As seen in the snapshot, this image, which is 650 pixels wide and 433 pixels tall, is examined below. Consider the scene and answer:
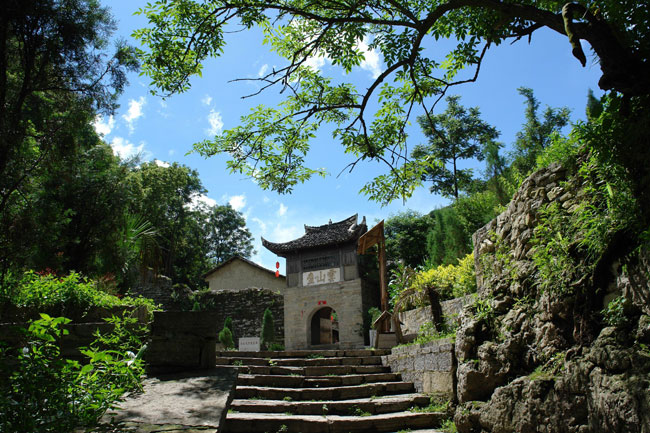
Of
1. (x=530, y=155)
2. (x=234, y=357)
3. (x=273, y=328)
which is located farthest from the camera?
(x=530, y=155)

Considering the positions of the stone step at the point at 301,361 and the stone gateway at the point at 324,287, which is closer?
the stone step at the point at 301,361

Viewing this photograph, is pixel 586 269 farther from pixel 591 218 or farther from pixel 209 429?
pixel 209 429

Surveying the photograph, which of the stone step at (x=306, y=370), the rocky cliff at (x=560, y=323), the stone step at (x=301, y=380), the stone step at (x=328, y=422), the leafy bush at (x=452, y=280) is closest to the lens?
the rocky cliff at (x=560, y=323)

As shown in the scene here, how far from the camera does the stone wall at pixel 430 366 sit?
480 centimetres

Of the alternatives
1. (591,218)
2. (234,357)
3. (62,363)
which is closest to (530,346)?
(591,218)

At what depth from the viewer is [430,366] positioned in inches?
209

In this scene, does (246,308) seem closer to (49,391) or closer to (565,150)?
(565,150)

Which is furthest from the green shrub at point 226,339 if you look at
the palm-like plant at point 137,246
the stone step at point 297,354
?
the stone step at point 297,354

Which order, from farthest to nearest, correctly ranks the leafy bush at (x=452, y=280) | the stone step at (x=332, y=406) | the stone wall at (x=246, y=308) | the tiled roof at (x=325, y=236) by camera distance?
the stone wall at (x=246, y=308) < the tiled roof at (x=325, y=236) < the leafy bush at (x=452, y=280) < the stone step at (x=332, y=406)

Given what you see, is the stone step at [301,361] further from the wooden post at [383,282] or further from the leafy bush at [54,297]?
the leafy bush at [54,297]

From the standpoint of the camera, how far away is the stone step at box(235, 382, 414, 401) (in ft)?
18.1

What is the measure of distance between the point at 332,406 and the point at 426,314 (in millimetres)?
3099

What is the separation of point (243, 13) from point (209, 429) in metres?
4.03

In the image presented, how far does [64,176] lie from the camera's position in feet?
23.0
